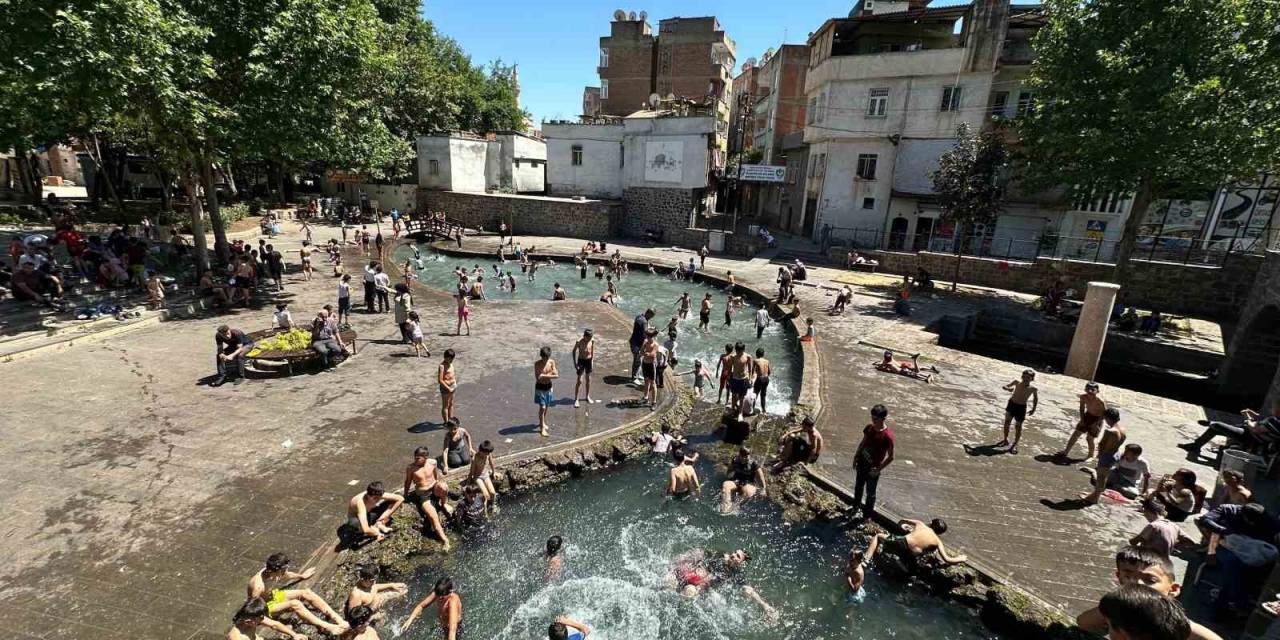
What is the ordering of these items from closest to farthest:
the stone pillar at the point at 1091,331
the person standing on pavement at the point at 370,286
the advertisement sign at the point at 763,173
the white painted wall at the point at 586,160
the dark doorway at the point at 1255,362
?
the stone pillar at the point at 1091,331
the dark doorway at the point at 1255,362
the person standing on pavement at the point at 370,286
the advertisement sign at the point at 763,173
the white painted wall at the point at 586,160

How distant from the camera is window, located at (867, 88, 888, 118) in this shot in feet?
99.9

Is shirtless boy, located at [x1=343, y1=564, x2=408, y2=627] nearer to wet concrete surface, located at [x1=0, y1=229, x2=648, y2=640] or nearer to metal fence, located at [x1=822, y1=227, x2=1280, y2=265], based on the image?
wet concrete surface, located at [x1=0, y1=229, x2=648, y2=640]

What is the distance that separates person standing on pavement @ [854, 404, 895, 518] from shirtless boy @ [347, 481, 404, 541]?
6756 millimetres

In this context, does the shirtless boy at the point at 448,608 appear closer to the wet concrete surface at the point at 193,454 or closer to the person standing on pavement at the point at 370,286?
the wet concrete surface at the point at 193,454

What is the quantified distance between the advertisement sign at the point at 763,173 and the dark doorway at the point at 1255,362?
2429 cm

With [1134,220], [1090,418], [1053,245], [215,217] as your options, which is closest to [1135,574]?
[1090,418]

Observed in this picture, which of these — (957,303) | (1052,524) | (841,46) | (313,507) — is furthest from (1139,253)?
(313,507)

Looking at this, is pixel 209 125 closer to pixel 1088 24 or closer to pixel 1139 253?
pixel 1088 24

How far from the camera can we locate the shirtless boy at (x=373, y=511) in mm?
7090

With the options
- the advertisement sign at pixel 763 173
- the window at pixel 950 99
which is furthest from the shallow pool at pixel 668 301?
the window at pixel 950 99

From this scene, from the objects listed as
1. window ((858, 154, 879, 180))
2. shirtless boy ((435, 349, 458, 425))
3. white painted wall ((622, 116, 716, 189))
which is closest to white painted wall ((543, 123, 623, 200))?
white painted wall ((622, 116, 716, 189))

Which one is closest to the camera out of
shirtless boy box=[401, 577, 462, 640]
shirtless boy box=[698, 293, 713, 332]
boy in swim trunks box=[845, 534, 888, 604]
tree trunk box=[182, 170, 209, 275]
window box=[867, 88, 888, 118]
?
shirtless boy box=[401, 577, 462, 640]

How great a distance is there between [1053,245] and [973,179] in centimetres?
704

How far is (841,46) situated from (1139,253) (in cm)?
1980
